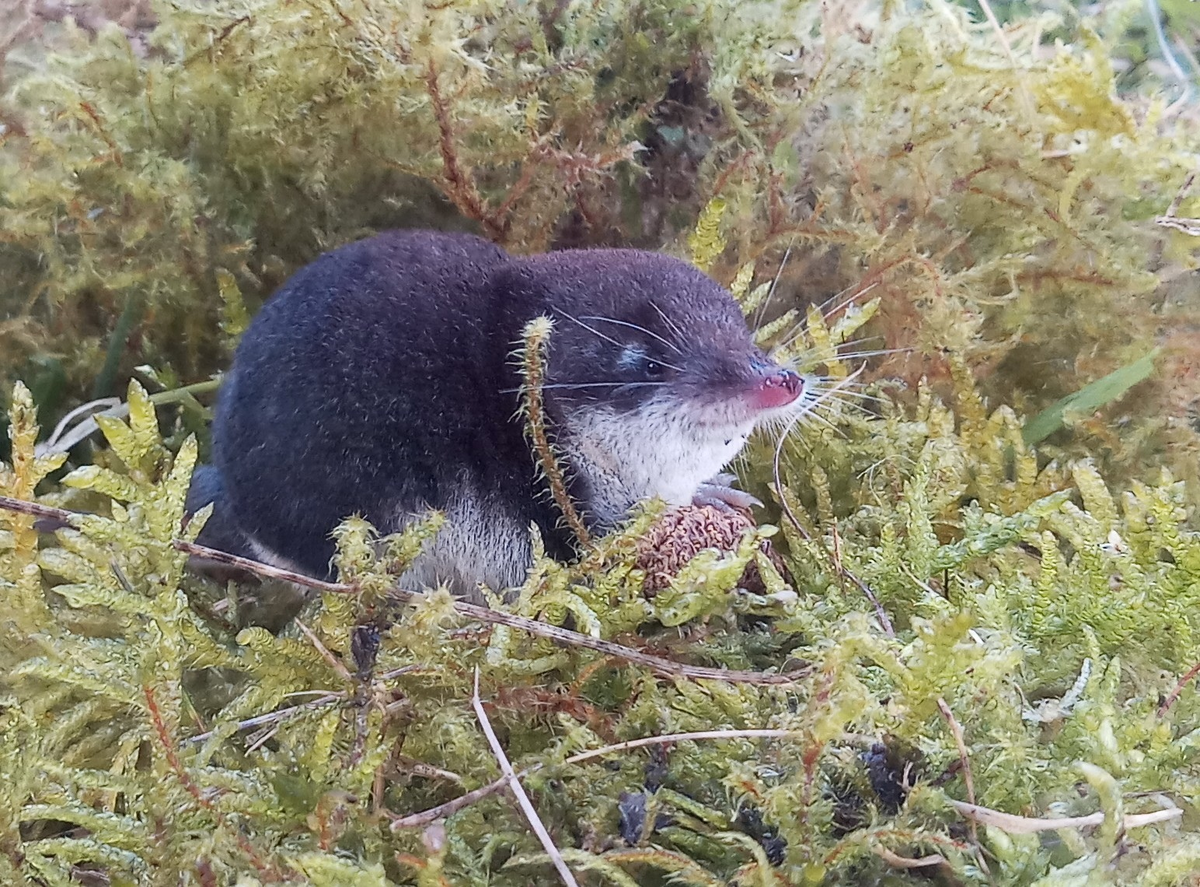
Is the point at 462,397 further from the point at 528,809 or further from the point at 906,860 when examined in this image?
the point at 906,860

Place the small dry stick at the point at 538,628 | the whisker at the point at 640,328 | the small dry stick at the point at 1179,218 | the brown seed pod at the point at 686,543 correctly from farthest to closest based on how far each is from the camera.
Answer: the small dry stick at the point at 1179,218 → the whisker at the point at 640,328 → the brown seed pod at the point at 686,543 → the small dry stick at the point at 538,628

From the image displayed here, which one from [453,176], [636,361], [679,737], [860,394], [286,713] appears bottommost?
[286,713]

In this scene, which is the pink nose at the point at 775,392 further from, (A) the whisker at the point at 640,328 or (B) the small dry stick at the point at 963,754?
(B) the small dry stick at the point at 963,754

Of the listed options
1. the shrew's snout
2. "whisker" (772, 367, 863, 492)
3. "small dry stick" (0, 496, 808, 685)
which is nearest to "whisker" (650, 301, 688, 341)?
the shrew's snout

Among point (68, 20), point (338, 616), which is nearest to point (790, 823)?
point (338, 616)

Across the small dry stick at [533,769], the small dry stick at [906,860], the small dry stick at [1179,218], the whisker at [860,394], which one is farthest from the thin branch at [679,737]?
the small dry stick at [1179,218]

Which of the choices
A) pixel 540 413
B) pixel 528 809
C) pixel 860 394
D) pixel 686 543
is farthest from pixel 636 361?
pixel 528 809
